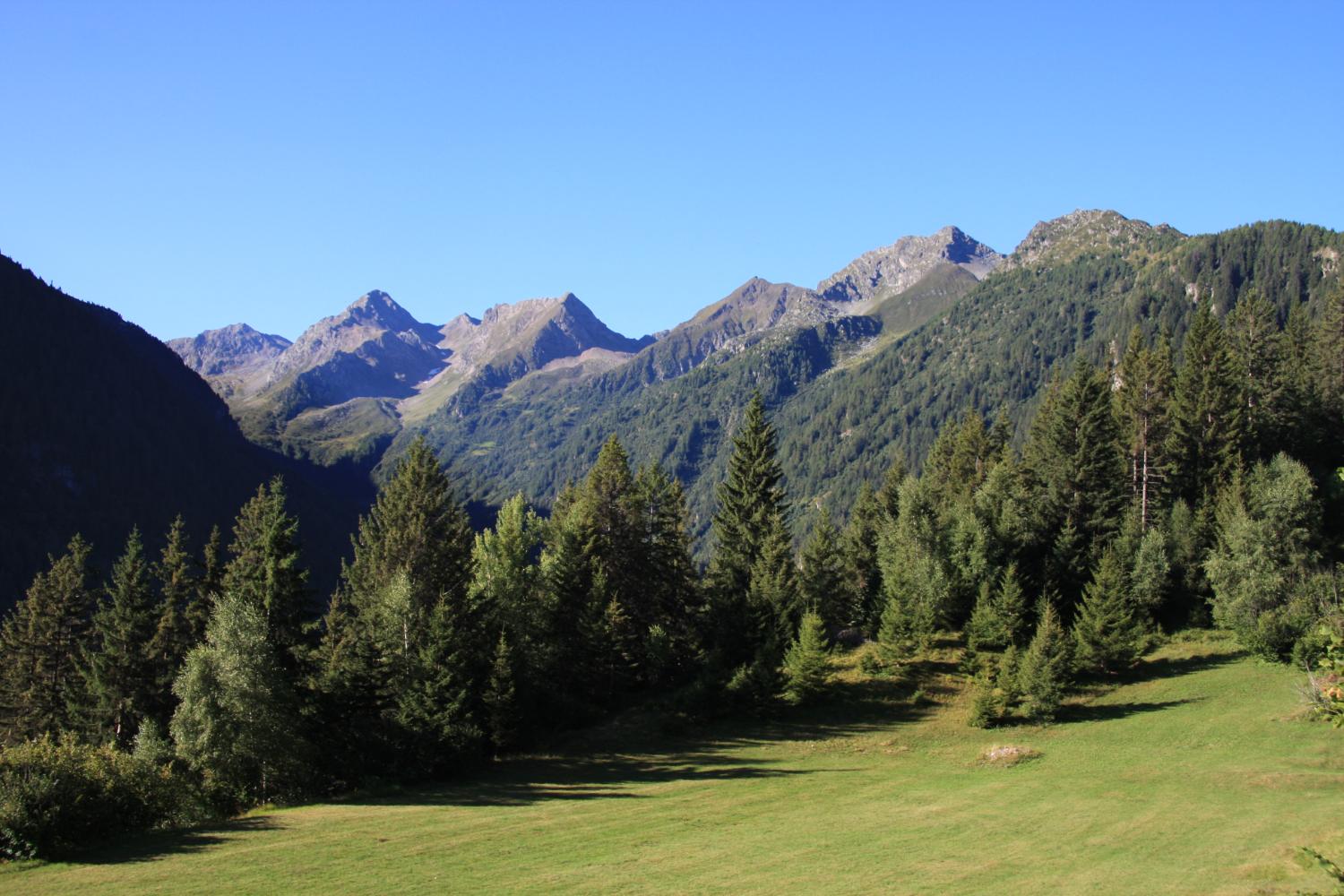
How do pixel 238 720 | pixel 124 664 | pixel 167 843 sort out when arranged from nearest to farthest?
pixel 167 843
pixel 238 720
pixel 124 664

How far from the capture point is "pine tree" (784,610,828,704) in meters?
58.8

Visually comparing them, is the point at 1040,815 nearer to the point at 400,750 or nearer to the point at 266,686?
the point at 400,750

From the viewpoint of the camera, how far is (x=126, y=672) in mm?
56719

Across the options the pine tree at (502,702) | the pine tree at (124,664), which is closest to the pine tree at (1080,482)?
the pine tree at (502,702)

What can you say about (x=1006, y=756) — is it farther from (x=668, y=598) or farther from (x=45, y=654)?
(x=45, y=654)

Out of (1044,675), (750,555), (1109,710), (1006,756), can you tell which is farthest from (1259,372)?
(1006,756)

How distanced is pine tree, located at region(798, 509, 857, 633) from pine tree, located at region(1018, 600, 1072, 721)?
18.1 m

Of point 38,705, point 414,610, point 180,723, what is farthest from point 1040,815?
point 38,705

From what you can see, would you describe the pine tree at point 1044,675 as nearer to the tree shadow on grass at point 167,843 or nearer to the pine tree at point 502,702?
the pine tree at point 502,702

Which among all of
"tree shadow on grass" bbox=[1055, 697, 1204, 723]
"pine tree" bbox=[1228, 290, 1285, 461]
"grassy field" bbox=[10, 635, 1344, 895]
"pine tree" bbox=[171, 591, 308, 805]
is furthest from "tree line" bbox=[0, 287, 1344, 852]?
"grassy field" bbox=[10, 635, 1344, 895]

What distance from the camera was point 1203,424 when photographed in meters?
76.1

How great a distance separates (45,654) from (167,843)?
3416 centimetres

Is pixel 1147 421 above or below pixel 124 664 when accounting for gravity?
above

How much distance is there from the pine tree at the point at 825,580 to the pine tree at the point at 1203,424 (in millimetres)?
28162
